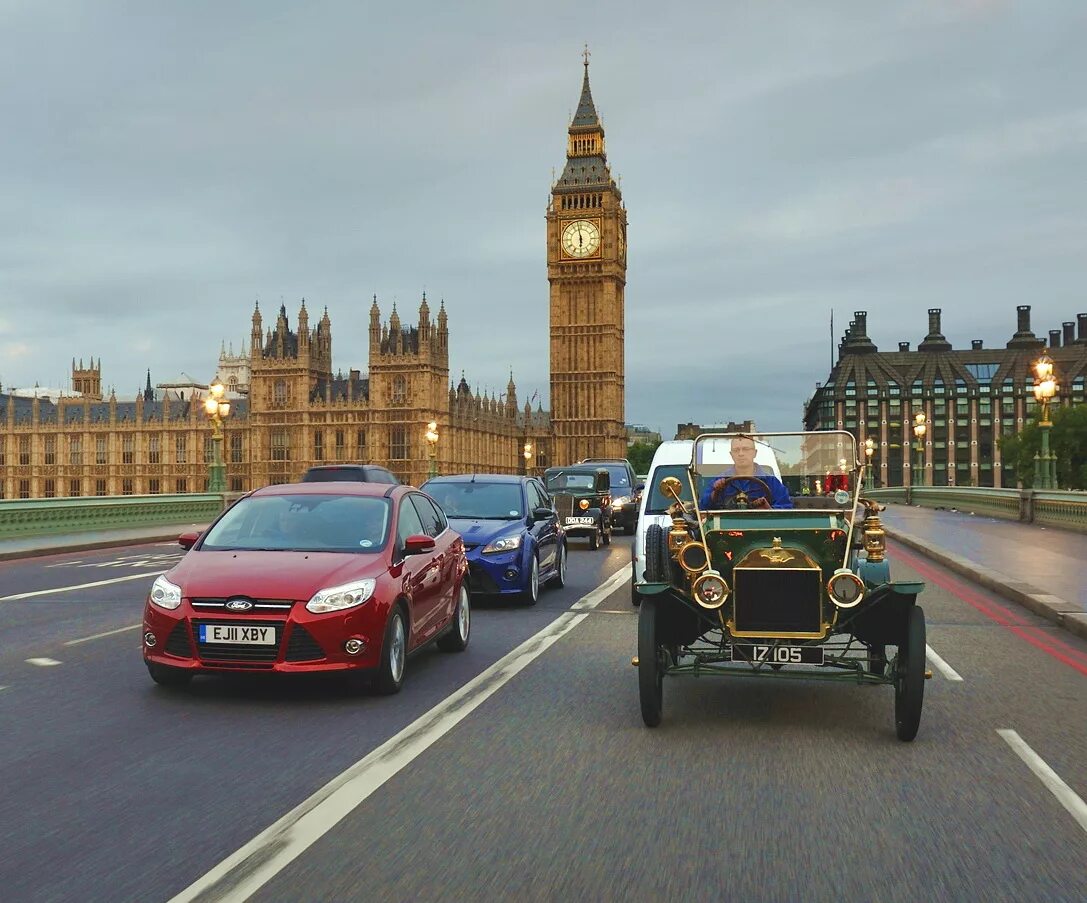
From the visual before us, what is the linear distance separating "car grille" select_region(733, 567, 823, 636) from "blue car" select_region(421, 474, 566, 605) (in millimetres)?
5757

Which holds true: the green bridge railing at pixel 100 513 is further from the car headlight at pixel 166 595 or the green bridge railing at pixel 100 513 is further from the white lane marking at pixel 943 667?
the white lane marking at pixel 943 667

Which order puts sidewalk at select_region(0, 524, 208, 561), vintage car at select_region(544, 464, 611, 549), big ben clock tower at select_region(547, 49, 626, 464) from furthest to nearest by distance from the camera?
big ben clock tower at select_region(547, 49, 626, 464) < vintage car at select_region(544, 464, 611, 549) < sidewalk at select_region(0, 524, 208, 561)

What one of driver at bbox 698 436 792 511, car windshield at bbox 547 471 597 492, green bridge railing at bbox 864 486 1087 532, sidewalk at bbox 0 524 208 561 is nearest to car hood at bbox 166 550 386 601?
driver at bbox 698 436 792 511

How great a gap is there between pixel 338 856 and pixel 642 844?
1.19 m

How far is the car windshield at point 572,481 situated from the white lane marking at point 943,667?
18.6 meters

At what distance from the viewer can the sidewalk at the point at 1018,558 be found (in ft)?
40.9

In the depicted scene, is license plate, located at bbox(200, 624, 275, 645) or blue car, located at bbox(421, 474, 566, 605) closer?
license plate, located at bbox(200, 624, 275, 645)

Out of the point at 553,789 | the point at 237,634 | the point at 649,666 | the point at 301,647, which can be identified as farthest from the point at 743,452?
the point at 237,634

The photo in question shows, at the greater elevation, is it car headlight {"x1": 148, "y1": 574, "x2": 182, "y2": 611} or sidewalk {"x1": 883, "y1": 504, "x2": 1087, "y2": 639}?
car headlight {"x1": 148, "y1": 574, "x2": 182, "y2": 611}

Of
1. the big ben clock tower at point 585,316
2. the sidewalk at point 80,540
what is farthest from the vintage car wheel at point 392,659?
the big ben clock tower at point 585,316

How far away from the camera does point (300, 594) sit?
7316 mm

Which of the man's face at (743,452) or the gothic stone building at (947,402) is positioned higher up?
the gothic stone building at (947,402)

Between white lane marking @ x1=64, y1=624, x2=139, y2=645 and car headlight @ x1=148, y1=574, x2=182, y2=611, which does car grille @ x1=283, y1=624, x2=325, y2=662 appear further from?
white lane marking @ x1=64, y1=624, x2=139, y2=645

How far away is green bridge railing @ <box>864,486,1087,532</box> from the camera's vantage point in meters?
27.0
